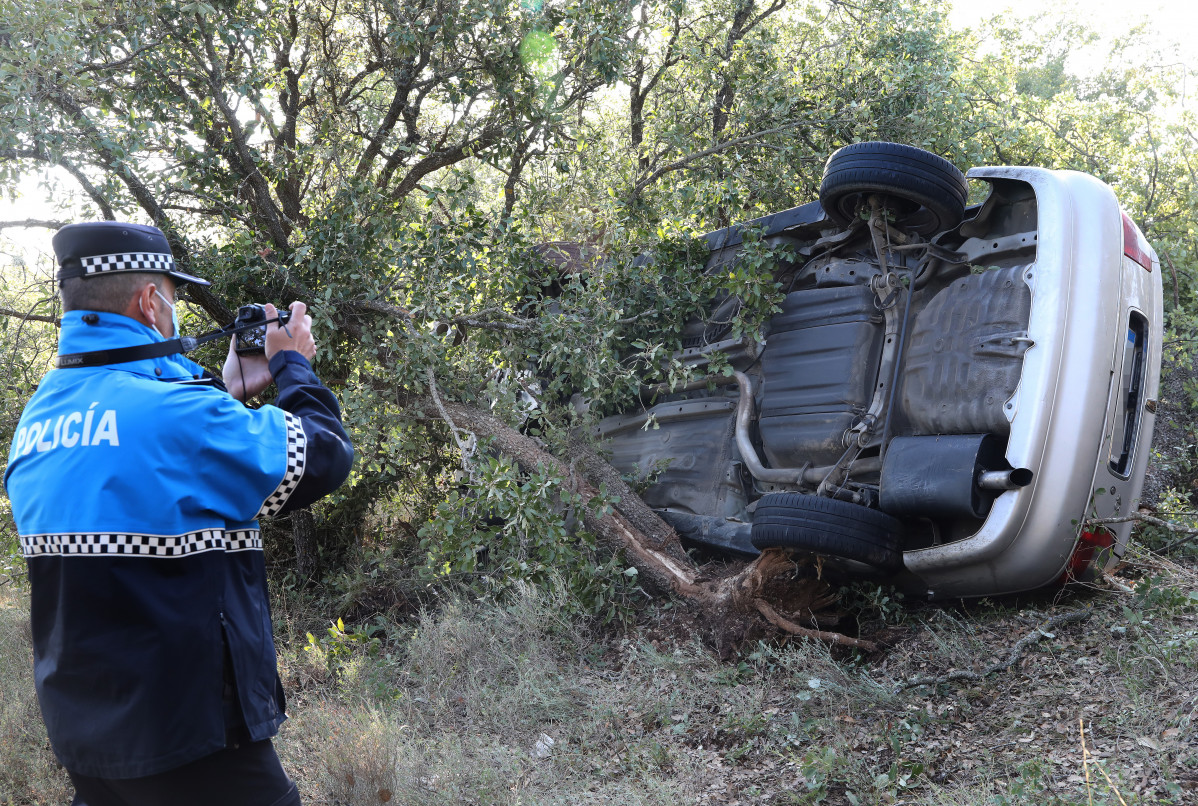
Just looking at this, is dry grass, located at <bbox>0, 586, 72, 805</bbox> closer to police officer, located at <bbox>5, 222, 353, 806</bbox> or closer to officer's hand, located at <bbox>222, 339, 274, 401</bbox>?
police officer, located at <bbox>5, 222, 353, 806</bbox>

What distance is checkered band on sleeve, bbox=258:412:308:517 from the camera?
1932 millimetres

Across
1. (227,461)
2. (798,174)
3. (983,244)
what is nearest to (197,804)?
(227,461)

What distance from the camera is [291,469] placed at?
193cm

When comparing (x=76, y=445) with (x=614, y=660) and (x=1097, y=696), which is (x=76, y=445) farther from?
(x=1097, y=696)

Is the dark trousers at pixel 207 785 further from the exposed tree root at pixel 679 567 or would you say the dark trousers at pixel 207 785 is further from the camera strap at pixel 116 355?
the exposed tree root at pixel 679 567

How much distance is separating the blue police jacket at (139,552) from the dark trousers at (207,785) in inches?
2.3

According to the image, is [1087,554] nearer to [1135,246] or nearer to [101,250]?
[1135,246]

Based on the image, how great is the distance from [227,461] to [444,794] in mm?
1692

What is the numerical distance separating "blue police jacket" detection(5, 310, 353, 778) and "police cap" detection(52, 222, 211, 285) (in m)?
0.12

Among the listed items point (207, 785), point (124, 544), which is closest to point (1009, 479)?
point (207, 785)

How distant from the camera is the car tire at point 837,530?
3656 mm

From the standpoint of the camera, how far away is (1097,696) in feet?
10.4

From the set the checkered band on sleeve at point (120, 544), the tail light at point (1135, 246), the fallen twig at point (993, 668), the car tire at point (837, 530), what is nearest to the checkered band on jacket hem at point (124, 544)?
the checkered band on sleeve at point (120, 544)

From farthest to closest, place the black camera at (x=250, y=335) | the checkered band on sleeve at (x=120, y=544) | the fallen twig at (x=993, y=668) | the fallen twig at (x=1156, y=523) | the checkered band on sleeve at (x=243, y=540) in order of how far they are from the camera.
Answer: the fallen twig at (x=1156, y=523) < the fallen twig at (x=993, y=668) < the black camera at (x=250, y=335) < the checkered band on sleeve at (x=243, y=540) < the checkered band on sleeve at (x=120, y=544)
